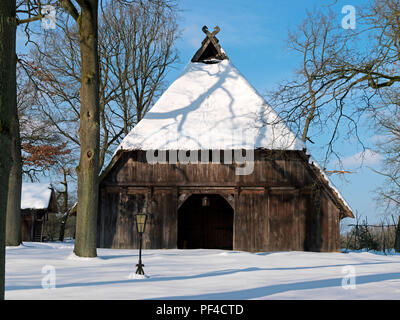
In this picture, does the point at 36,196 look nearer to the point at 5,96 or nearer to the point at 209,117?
the point at 209,117

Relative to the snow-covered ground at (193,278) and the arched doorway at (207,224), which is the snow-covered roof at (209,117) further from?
the arched doorway at (207,224)

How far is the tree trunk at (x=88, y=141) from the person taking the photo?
41.4 ft

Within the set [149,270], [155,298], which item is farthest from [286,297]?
[149,270]

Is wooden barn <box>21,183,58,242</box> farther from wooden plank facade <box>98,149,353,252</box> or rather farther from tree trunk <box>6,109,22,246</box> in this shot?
tree trunk <box>6,109,22,246</box>

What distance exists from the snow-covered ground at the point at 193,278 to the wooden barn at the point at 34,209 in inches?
711

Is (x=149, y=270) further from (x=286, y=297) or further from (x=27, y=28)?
(x=27, y=28)

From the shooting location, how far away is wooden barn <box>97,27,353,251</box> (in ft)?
56.0

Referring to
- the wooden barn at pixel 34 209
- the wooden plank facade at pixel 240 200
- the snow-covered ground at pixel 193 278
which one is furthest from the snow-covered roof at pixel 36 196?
the snow-covered ground at pixel 193 278

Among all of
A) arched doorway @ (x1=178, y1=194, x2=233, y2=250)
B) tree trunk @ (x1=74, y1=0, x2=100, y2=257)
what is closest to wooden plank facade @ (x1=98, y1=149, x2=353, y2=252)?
tree trunk @ (x1=74, y1=0, x2=100, y2=257)

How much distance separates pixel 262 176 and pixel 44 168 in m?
21.5

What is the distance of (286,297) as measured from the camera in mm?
6785

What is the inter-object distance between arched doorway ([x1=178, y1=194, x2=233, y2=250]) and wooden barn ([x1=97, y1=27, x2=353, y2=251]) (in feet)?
17.3

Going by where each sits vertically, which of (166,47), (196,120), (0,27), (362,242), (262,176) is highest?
(166,47)

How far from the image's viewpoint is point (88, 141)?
42.0 ft
